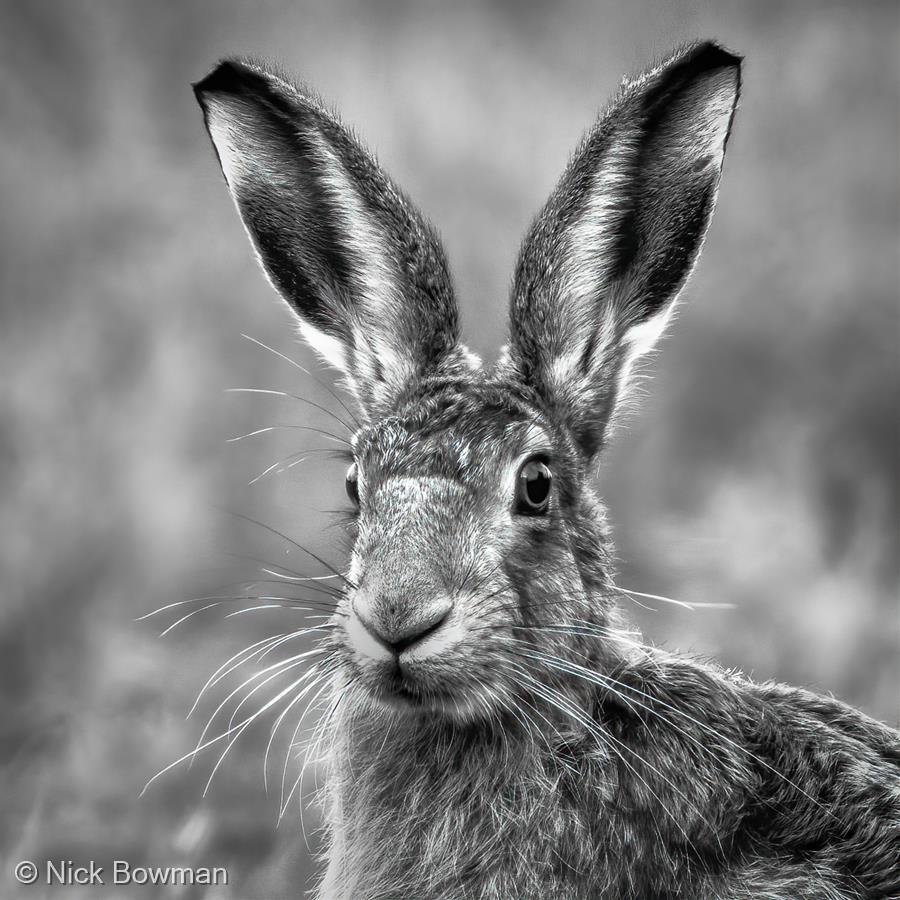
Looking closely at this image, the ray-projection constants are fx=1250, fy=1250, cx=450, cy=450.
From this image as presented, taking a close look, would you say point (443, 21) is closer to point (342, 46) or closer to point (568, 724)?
point (342, 46)

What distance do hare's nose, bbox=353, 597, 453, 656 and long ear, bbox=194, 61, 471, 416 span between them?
2.50 feet

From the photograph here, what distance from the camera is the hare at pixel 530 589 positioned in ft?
8.43

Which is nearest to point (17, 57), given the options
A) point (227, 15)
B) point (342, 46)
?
point (227, 15)

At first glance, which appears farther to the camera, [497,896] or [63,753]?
[63,753]

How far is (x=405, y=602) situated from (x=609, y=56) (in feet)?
7.16

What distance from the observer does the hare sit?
2.57 m

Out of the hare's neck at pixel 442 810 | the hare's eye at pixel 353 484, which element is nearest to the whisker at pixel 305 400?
the hare's eye at pixel 353 484

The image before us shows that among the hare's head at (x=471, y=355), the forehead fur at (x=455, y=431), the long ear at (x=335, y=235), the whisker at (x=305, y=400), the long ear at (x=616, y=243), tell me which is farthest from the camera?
the whisker at (x=305, y=400)

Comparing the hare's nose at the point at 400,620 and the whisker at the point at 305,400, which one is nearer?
the hare's nose at the point at 400,620

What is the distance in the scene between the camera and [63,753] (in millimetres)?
3492

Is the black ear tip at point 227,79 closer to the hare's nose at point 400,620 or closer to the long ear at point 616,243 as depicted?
the long ear at point 616,243

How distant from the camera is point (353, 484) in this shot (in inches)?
116

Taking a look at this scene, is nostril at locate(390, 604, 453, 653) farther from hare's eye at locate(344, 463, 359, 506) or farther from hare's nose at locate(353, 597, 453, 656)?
hare's eye at locate(344, 463, 359, 506)

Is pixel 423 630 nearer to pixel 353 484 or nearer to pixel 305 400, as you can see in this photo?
pixel 353 484
